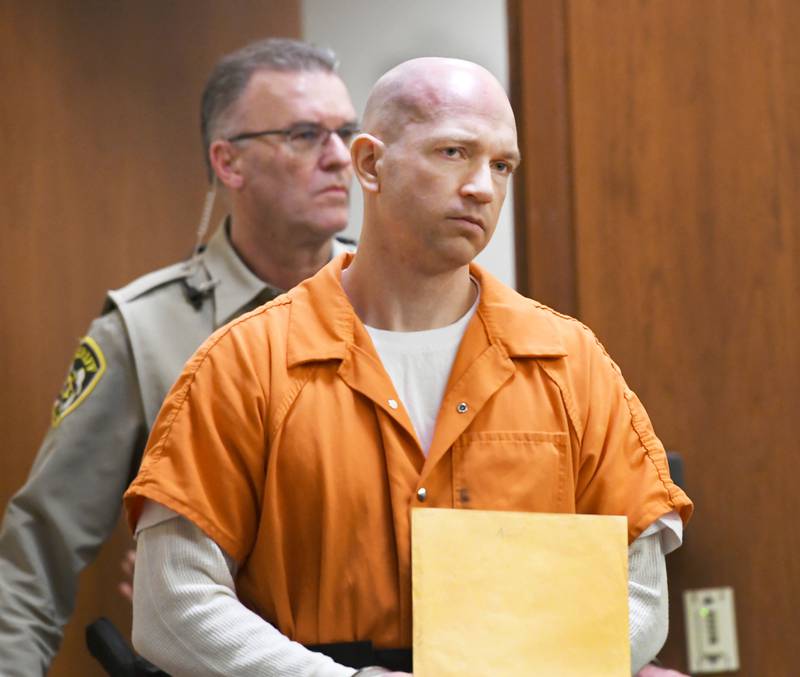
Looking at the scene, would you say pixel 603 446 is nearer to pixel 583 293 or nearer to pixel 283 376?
pixel 283 376

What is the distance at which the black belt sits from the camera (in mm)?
1127

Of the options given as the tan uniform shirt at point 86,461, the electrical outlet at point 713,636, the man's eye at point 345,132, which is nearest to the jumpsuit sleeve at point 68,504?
the tan uniform shirt at point 86,461

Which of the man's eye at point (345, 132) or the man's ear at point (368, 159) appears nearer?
the man's ear at point (368, 159)

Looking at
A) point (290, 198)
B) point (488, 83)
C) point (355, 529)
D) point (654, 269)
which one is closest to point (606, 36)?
point (654, 269)

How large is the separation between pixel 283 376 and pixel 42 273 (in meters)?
1.44

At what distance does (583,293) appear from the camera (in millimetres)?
2104

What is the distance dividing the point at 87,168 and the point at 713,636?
1.60m

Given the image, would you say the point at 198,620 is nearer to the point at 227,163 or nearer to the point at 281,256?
the point at 281,256

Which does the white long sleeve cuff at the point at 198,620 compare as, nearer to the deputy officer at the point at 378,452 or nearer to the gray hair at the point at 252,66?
the deputy officer at the point at 378,452

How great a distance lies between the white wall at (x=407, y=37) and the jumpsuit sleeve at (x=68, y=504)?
57 centimetres

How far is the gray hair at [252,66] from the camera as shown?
2.10 metres

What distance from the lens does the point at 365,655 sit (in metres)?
1.13

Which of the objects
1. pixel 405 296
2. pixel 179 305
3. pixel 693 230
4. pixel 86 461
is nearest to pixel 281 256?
pixel 179 305

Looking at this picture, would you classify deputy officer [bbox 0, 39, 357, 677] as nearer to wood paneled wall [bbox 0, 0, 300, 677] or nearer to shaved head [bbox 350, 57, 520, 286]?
wood paneled wall [bbox 0, 0, 300, 677]
